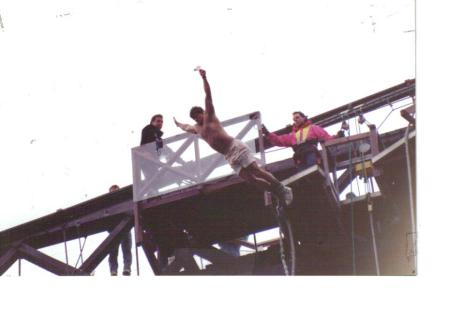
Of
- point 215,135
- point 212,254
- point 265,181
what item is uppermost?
point 215,135

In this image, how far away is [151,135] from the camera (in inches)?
187

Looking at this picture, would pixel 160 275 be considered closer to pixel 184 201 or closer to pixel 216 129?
pixel 184 201

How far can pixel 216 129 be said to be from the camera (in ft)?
15.1

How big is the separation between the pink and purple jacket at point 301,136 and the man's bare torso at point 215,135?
0.26 m

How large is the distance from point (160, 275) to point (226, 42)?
4.71ft

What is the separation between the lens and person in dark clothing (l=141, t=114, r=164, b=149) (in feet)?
15.4

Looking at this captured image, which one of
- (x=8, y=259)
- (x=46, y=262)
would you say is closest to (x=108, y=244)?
(x=46, y=262)

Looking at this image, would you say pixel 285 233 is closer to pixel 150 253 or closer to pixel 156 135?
pixel 150 253

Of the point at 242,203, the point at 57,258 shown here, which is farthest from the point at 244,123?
the point at 57,258

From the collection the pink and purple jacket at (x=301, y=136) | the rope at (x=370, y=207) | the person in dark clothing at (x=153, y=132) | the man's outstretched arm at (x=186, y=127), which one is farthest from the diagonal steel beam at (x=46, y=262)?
the rope at (x=370, y=207)

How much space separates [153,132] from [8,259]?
1.21 meters

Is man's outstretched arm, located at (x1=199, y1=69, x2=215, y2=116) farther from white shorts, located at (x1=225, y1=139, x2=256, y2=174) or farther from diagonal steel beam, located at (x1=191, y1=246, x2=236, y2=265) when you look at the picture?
diagonal steel beam, located at (x1=191, y1=246, x2=236, y2=265)

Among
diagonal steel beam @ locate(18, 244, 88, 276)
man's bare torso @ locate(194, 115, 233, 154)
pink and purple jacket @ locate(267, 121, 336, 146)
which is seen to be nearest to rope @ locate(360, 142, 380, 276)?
pink and purple jacket @ locate(267, 121, 336, 146)

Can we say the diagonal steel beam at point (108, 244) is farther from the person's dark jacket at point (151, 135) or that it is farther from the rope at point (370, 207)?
the rope at point (370, 207)
